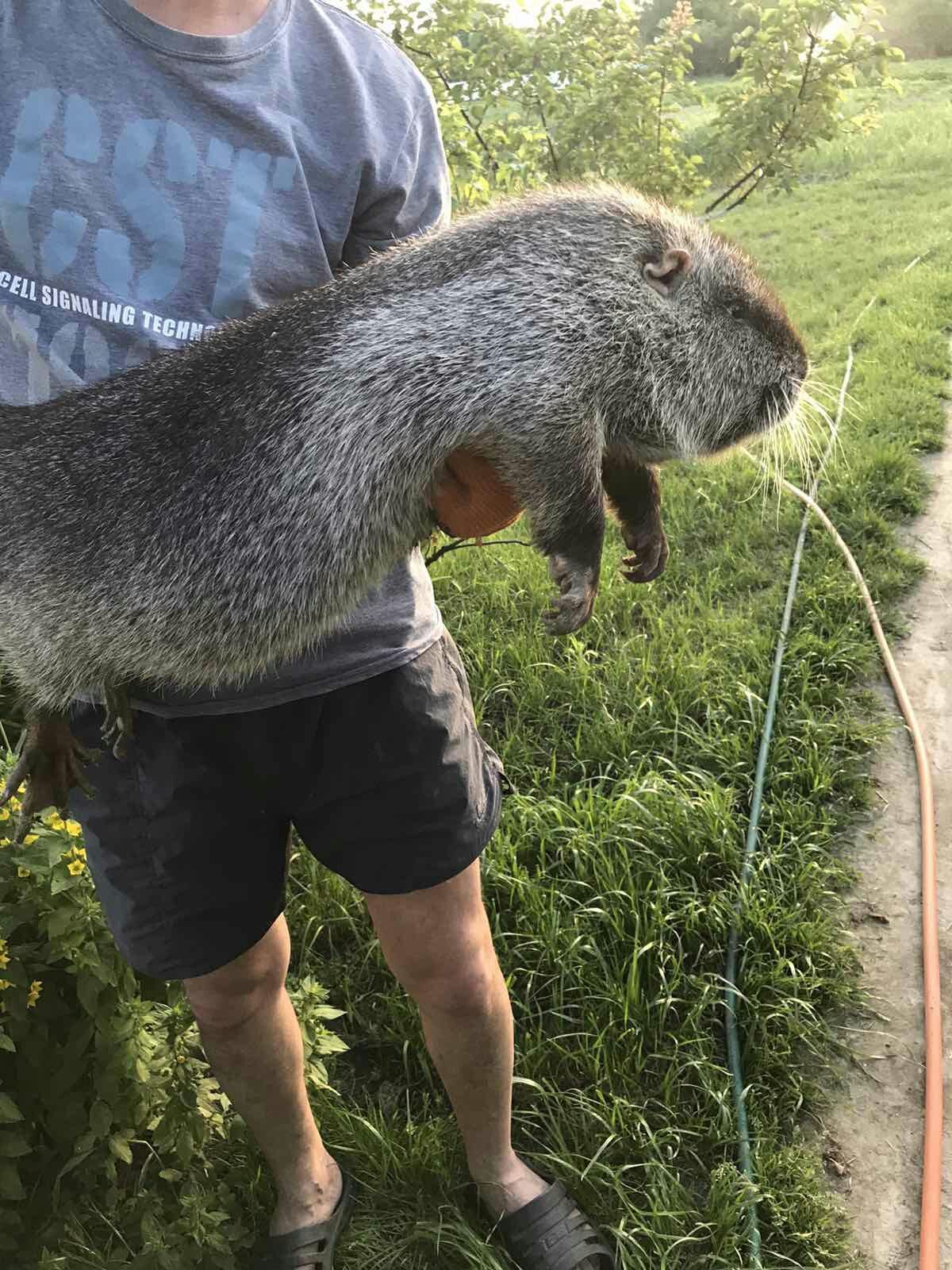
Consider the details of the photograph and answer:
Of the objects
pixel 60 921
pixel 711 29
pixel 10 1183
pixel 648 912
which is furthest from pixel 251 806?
pixel 711 29

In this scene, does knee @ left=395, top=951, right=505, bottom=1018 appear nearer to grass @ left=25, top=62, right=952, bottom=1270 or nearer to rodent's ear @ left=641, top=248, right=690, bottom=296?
grass @ left=25, top=62, right=952, bottom=1270

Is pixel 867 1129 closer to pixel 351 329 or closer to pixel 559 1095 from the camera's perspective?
pixel 559 1095

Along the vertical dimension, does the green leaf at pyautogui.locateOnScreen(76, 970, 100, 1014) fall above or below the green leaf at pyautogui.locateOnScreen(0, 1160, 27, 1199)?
above

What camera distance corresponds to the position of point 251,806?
1921mm

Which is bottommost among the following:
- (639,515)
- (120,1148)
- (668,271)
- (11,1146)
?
(120,1148)

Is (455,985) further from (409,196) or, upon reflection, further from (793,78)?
(793,78)

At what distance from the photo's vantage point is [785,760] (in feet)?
11.4

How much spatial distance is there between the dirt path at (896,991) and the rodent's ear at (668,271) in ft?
6.68

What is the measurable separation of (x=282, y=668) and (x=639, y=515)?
2.99 feet

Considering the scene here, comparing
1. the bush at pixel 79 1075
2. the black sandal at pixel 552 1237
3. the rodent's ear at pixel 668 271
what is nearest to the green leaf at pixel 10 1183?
the bush at pixel 79 1075

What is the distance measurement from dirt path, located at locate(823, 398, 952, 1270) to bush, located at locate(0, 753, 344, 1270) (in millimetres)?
1501

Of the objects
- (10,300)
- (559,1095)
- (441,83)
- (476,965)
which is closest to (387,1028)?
(559,1095)

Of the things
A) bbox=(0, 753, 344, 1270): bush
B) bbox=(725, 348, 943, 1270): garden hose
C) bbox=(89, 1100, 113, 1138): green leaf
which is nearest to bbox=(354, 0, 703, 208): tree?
bbox=(725, 348, 943, 1270): garden hose

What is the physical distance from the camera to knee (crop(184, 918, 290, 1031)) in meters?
2.00
